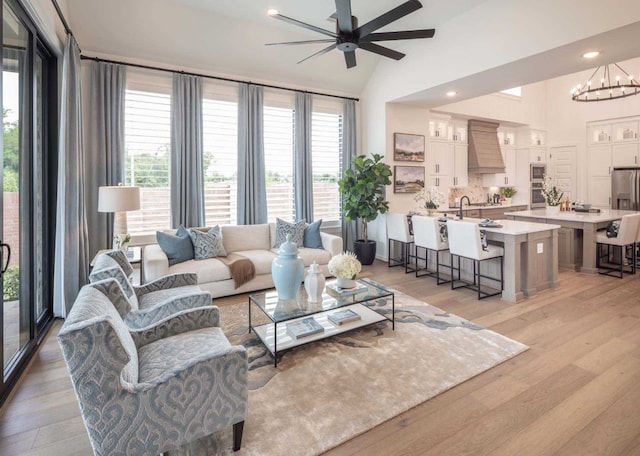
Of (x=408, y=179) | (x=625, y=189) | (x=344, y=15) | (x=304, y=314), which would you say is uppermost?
(x=344, y=15)

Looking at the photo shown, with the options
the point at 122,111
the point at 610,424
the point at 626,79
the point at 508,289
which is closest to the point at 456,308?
the point at 508,289

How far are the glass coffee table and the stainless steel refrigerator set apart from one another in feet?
23.7

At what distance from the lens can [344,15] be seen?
9.99ft

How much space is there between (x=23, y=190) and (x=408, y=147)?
561cm

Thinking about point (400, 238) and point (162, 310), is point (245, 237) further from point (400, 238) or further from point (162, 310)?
point (162, 310)

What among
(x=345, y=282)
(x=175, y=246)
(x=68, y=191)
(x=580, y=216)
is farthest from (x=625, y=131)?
(x=68, y=191)

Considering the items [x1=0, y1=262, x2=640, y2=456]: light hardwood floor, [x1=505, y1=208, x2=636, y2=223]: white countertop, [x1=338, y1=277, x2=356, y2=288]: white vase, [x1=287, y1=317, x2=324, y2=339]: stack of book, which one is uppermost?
[x1=505, y1=208, x2=636, y2=223]: white countertop

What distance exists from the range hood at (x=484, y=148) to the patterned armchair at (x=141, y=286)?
6.79 m

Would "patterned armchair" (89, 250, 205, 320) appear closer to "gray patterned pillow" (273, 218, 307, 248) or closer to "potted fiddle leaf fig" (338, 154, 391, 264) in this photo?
"gray patterned pillow" (273, 218, 307, 248)

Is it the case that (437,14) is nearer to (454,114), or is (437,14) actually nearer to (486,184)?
(454,114)

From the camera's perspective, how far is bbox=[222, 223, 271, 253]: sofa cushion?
513 centimetres

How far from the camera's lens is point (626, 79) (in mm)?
7992

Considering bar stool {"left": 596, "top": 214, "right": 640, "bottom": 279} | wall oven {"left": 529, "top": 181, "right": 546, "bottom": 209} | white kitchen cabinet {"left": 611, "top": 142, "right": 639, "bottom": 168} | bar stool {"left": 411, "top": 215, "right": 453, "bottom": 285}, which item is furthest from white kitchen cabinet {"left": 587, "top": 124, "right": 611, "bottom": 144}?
bar stool {"left": 411, "top": 215, "right": 453, "bottom": 285}

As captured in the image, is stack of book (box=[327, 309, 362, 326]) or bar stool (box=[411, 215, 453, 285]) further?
bar stool (box=[411, 215, 453, 285])
